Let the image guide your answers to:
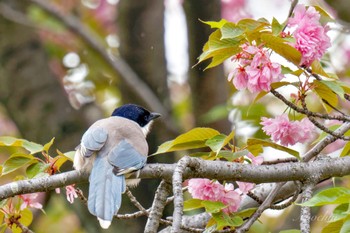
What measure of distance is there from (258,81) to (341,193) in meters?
0.53

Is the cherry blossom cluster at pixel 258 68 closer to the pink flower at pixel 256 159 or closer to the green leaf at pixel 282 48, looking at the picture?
the green leaf at pixel 282 48

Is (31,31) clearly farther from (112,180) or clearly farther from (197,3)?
(112,180)

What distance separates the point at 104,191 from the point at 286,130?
27.9 inches

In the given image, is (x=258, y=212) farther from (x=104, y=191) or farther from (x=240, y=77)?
(x=104, y=191)

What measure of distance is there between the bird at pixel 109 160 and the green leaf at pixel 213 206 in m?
0.35

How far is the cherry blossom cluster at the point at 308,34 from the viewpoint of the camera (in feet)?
8.77

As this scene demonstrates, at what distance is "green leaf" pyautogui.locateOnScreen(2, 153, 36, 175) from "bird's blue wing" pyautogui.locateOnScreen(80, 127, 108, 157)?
1.11 feet

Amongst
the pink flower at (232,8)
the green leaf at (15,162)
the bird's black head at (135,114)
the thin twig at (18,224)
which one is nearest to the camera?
the green leaf at (15,162)

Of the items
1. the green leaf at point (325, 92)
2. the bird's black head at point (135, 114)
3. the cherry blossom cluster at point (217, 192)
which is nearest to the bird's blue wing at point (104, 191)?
the cherry blossom cluster at point (217, 192)

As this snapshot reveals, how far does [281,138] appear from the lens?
294 centimetres

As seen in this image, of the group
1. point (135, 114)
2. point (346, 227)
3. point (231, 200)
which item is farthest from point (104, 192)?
point (135, 114)

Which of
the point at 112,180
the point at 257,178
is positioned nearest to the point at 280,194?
the point at 257,178

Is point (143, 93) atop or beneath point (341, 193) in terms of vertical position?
beneath

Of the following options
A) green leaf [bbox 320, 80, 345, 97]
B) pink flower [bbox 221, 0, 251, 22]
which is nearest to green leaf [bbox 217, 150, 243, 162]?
green leaf [bbox 320, 80, 345, 97]
